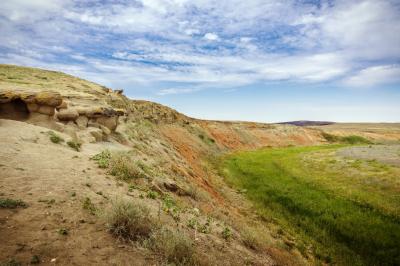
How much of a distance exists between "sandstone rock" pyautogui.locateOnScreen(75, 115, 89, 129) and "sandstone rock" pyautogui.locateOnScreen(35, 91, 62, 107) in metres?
2.22

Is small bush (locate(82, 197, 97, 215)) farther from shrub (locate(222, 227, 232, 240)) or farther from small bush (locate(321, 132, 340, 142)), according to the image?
small bush (locate(321, 132, 340, 142))

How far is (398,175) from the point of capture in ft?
65.9

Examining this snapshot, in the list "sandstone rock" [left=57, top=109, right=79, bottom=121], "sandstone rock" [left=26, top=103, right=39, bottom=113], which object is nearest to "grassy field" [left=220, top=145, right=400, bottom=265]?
"sandstone rock" [left=57, top=109, right=79, bottom=121]

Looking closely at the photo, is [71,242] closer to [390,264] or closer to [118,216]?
[118,216]

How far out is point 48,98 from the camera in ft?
58.4

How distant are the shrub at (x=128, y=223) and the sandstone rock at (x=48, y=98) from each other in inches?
521

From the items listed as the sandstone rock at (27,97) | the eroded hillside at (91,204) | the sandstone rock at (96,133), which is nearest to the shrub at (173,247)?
the eroded hillside at (91,204)

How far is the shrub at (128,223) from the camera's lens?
7.03m

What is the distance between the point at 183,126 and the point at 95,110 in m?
29.8

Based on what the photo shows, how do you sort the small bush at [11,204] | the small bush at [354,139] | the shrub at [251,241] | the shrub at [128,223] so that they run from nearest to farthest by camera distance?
the shrub at [128,223], the small bush at [11,204], the shrub at [251,241], the small bush at [354,139]

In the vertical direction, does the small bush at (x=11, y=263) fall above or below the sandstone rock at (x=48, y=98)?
below

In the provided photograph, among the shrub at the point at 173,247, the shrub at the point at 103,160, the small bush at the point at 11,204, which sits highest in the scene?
the shrub at the point at 103,160

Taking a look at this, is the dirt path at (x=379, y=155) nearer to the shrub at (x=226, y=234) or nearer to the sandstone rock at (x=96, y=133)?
the shrub at (x=226, y=234)

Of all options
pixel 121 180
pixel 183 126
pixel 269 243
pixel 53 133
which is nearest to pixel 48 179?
pixel 121 180
